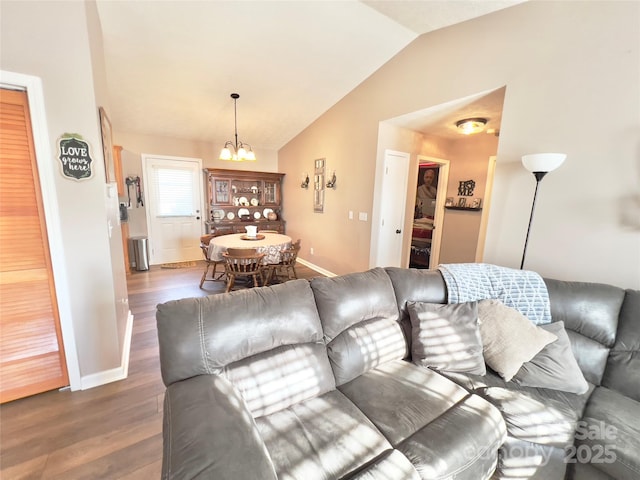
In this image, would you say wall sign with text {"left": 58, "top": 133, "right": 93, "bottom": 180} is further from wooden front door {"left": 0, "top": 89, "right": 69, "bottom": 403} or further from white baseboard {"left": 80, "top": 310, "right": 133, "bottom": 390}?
white baseboard {"left": 80, "top": 310, "right": 133, "bottom": 390}

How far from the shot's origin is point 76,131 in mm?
1655

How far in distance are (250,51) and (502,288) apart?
3371mm

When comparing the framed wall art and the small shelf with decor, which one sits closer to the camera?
the small shelf with decor

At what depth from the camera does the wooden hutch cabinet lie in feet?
17.4

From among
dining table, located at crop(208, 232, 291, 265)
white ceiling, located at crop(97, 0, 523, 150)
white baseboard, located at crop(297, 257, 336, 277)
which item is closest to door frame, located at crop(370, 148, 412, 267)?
A: white ceiling, located at crop(97, 0, 523, 150)

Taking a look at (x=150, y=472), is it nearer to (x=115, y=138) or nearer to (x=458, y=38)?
(x=458, y=38)

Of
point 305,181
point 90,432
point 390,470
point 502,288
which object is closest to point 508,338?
point 502,288

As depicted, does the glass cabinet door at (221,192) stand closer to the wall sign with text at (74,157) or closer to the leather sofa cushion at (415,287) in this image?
the wall sign with text at (74,157)

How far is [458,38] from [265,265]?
332 centimetres

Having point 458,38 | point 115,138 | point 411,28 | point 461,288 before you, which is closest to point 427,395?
point 461,288

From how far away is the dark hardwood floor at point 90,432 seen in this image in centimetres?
135

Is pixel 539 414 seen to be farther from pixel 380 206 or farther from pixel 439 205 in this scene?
pixel 439 205

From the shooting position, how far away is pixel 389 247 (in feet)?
13.2

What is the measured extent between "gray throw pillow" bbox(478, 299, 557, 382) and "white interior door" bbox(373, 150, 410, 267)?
2.20 m
